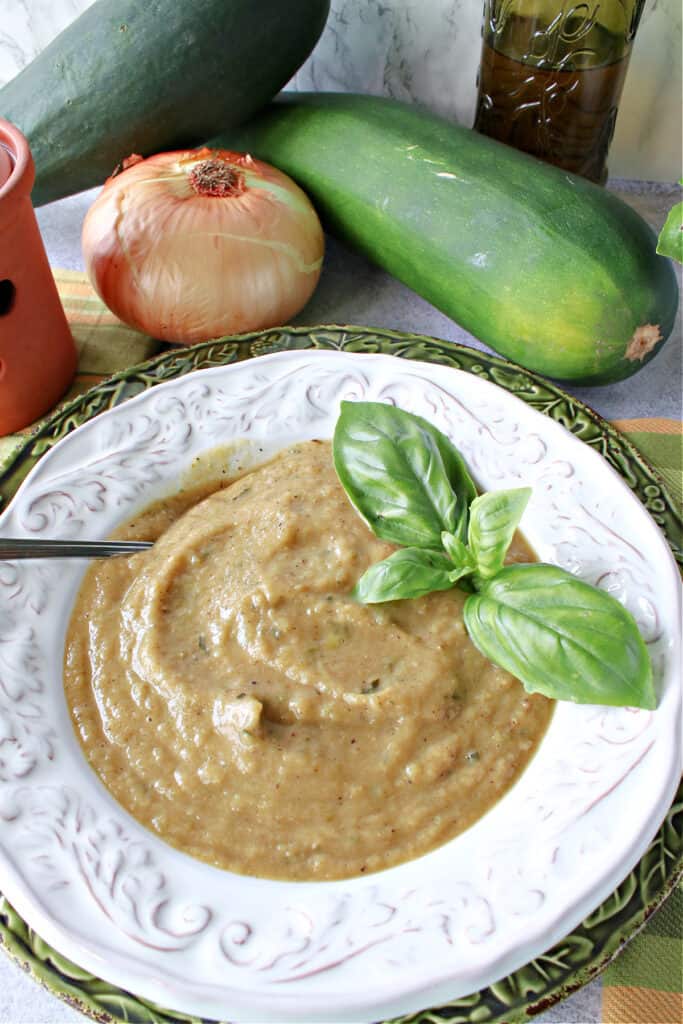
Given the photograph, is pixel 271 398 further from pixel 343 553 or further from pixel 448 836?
pixel 448 836

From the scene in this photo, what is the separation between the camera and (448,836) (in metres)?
1.22

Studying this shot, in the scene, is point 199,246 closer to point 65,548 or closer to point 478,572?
point 65,548

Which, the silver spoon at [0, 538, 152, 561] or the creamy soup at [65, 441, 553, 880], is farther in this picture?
the silver spoon at [0, 538, 152, 561]

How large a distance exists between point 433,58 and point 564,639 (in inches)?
69.9

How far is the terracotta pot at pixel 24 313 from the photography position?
1662mm

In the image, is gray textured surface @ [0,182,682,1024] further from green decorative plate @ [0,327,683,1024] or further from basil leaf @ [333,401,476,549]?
basil leaf @ [333,401,476,549]

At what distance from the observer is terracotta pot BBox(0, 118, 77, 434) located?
1.66 meters

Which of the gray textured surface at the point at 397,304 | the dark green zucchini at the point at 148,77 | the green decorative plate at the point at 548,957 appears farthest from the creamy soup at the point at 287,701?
the dark green zucchini at the point at 148,77

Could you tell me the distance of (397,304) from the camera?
2248 millimetres

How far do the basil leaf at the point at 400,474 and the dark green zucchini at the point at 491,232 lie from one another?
47cm

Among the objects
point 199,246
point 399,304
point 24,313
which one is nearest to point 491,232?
point 399,304

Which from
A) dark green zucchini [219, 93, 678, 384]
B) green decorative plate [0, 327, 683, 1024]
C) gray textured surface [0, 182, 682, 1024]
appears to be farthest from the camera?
gray textured surface [0, 182, 682, 1024]

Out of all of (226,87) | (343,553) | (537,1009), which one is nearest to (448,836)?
(537,1009)

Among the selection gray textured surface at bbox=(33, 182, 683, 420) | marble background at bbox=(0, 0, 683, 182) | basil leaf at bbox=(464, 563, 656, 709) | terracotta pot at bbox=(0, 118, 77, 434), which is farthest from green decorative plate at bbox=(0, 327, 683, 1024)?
marble background at bbox=(0, 0, 683, 182)
